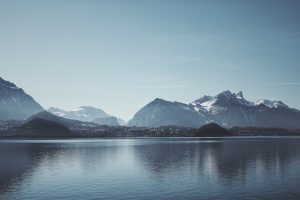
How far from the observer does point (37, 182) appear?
86.3m

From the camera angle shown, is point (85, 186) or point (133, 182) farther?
point (133, 182)

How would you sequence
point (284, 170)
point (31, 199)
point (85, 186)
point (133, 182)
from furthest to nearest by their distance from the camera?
point (284, 170) < point (133, 182) < point (85, 186) < point (31, 199)


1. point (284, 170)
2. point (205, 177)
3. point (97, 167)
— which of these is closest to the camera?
point (205, 177)

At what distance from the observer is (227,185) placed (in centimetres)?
8194

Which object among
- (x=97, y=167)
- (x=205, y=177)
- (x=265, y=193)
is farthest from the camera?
(x=97, y=167)

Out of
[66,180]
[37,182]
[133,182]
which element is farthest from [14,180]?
[133,182]

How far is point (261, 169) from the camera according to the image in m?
111

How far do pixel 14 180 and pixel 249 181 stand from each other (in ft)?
188

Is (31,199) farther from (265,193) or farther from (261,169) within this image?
(261,169)

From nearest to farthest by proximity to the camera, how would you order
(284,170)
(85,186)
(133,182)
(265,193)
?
(265,193)
(85,186)
(133,182)
(284,170)

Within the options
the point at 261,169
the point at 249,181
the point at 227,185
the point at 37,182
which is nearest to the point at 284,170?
the point at 261,169

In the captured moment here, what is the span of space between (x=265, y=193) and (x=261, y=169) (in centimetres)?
4009

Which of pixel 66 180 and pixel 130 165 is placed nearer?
pixel 66 180

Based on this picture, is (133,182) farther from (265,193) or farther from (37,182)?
(265,193)
